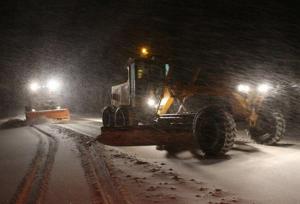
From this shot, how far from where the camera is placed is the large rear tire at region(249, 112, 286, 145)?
884cm

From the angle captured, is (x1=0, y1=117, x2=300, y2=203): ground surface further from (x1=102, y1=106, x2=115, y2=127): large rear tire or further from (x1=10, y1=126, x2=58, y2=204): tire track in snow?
(x1=102, y1=106, x2=115, y2=127): large rear tire

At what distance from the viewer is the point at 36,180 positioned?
6.08 m

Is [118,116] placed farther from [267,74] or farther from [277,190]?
[277,190]

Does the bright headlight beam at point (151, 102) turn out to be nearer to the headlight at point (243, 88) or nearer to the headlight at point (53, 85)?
the headlight at point (243, 88)

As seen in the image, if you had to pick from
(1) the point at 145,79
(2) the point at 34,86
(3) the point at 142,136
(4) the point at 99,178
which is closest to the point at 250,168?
(4) the point at 99,178

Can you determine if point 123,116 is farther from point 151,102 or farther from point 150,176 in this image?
point 150,176

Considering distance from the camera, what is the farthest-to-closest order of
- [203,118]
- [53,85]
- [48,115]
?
[53,85] < [48,115] < [203,118]

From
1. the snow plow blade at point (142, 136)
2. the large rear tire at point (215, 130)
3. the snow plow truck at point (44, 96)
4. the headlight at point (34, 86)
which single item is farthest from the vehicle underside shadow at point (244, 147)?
the headlight at point (34, 86)

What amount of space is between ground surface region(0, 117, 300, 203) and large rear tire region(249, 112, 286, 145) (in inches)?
12.5

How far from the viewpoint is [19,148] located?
10234 mm

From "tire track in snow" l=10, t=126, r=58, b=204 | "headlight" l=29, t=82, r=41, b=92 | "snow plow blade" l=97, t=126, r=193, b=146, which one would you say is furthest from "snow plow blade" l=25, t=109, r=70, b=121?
"snow plow blade" l=97, t=126, r=193, b=146

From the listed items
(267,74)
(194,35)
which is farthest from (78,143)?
(194,35)

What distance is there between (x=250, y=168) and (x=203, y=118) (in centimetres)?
172

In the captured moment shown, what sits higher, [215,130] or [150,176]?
[215,130]
